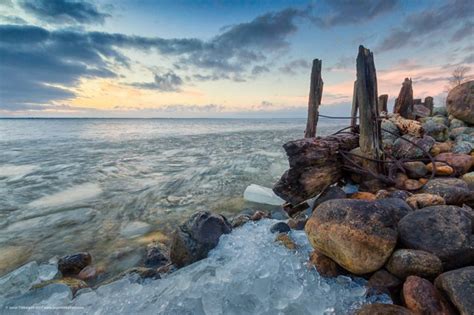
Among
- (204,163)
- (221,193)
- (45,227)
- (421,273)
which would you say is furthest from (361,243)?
(204,163)

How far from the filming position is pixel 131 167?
13.1 meters

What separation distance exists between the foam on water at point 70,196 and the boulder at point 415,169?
29.8ft

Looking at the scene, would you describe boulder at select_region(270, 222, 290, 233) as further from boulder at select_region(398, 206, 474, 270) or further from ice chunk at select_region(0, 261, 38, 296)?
ice chunk at select_region(0, 261, 38, 296)

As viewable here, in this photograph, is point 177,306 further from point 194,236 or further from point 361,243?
point 361,243

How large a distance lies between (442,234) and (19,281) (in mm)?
5803

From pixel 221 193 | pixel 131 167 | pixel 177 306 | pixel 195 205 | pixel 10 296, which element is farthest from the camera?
pixel 131 167

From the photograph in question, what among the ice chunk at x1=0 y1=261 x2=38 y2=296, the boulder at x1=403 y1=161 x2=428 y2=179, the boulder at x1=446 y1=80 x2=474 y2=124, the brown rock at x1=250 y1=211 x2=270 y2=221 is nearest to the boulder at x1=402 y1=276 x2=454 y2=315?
the boulder at x1=403 y1=161 x2=428 y2=179

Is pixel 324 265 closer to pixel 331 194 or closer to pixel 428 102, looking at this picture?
pixel 331 194

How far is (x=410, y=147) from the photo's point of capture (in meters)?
5.60

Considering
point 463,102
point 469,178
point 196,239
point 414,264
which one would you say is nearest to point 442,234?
A: point 414,264

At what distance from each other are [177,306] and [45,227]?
5119 millimetres

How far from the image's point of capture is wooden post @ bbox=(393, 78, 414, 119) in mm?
9258

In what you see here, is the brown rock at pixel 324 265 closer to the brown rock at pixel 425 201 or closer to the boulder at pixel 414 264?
the boulder at pixel 414 264

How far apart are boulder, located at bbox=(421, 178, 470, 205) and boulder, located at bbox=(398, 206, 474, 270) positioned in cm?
135
